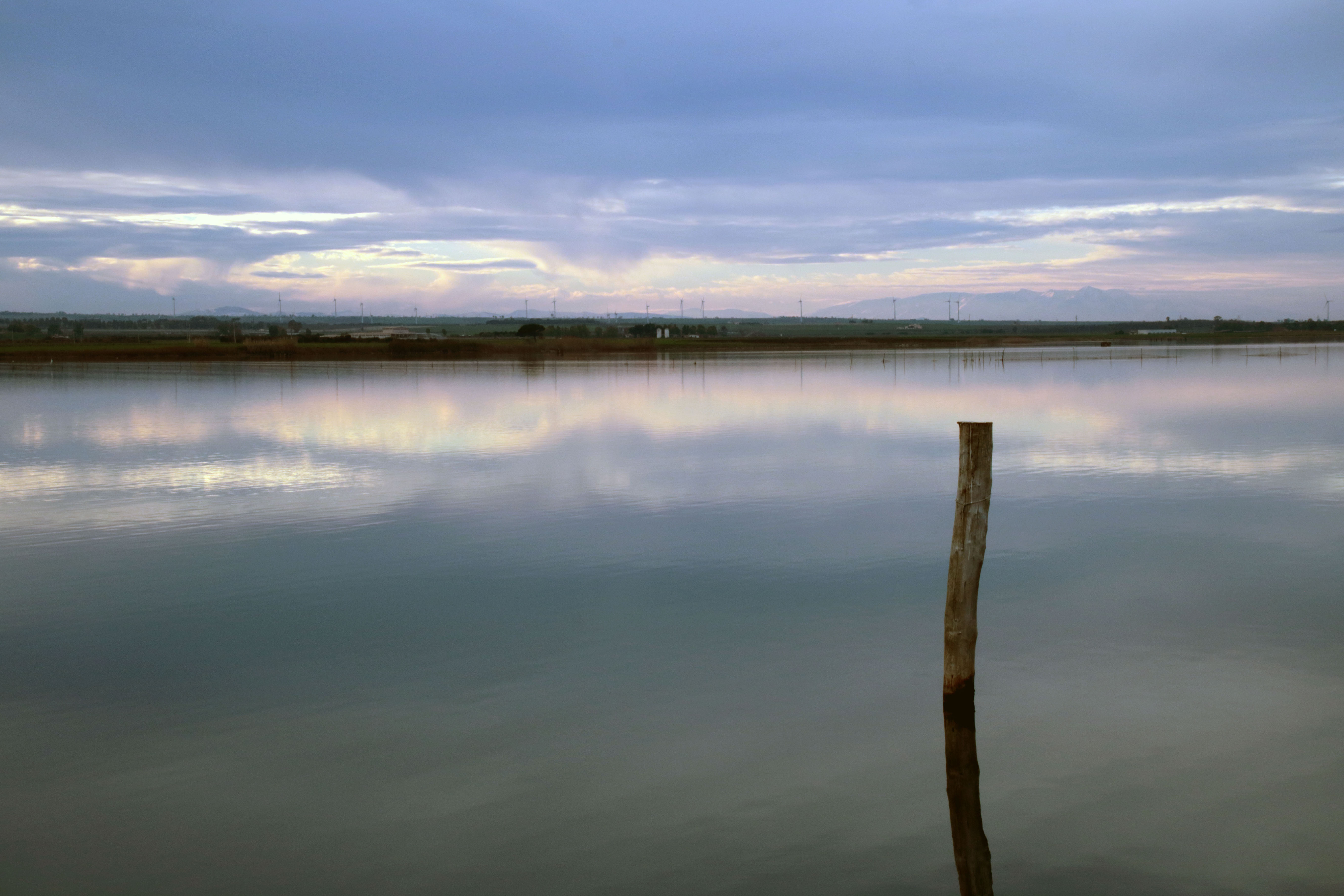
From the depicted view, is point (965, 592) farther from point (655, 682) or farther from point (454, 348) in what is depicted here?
point (454, 348)

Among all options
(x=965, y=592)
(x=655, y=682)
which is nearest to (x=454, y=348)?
(x=655, y=682)

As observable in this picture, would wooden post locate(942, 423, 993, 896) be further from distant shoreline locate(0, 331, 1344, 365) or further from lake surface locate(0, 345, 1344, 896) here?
distant shoreline locate(0, 331, 1344, 365)

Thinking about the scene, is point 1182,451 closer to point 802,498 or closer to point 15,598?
point 802,498

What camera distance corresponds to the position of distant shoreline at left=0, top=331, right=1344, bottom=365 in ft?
277

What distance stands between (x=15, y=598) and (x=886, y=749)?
966 cm

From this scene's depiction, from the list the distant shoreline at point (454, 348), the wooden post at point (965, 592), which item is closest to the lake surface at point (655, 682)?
the wooden post at point (965, 592)

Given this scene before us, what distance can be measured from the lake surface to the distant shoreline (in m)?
67.0

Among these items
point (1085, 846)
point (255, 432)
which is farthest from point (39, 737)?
point (255, 432)

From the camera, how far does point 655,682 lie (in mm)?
9453

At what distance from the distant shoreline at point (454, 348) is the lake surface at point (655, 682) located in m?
67.0

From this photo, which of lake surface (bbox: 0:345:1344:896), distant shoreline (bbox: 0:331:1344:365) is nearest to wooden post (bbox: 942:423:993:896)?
lake surface (bbox: 0:345:1344:896)

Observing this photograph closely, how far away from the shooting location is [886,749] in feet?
26.8

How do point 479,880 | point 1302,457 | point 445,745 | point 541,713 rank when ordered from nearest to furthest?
point 479,880 < point 445,745 < point 541,713 < point 1302,457

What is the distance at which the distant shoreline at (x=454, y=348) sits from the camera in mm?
84562
